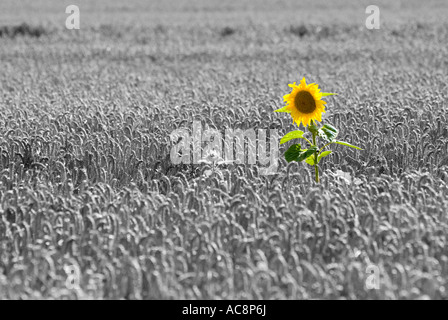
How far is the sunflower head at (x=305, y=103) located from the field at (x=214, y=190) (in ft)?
1.37

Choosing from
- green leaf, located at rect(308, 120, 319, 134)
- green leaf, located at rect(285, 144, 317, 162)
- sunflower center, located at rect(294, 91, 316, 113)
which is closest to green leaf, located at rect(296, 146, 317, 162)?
green leaf, located at rect(285, 144, 317, 162)

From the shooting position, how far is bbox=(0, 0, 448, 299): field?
148 inches

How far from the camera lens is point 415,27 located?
19.7m

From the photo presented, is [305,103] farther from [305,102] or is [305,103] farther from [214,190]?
[214,190]

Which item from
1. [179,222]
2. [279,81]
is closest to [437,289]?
[179,222]

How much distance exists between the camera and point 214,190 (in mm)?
5246

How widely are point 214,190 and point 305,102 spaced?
907 mm

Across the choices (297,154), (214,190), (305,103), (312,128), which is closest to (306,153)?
(297,154)

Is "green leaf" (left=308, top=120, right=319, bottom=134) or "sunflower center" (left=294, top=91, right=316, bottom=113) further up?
"sunflower center" (left=294, top=91, right=316, bottom=113)

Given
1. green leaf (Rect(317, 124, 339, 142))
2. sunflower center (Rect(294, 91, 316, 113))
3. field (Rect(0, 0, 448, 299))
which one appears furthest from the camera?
green leaf (Rect(317, 124, 339, 142))

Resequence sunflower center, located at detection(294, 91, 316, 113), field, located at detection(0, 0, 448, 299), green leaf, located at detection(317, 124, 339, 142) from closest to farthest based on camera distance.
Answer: field, located at detection(0, 0, 448, 299)
sunflower center, located at detection(294, 91, 316, 113)
green leaf, located at detection(317, 124, 339, 142)

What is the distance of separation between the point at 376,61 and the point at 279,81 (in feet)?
11.5

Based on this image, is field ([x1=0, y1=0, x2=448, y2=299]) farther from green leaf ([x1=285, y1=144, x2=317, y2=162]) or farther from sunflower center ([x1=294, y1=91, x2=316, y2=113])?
sunflower center ([x1=294, y1=91, x2=316, y2=113])

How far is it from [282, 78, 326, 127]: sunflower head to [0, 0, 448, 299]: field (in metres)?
0.42
